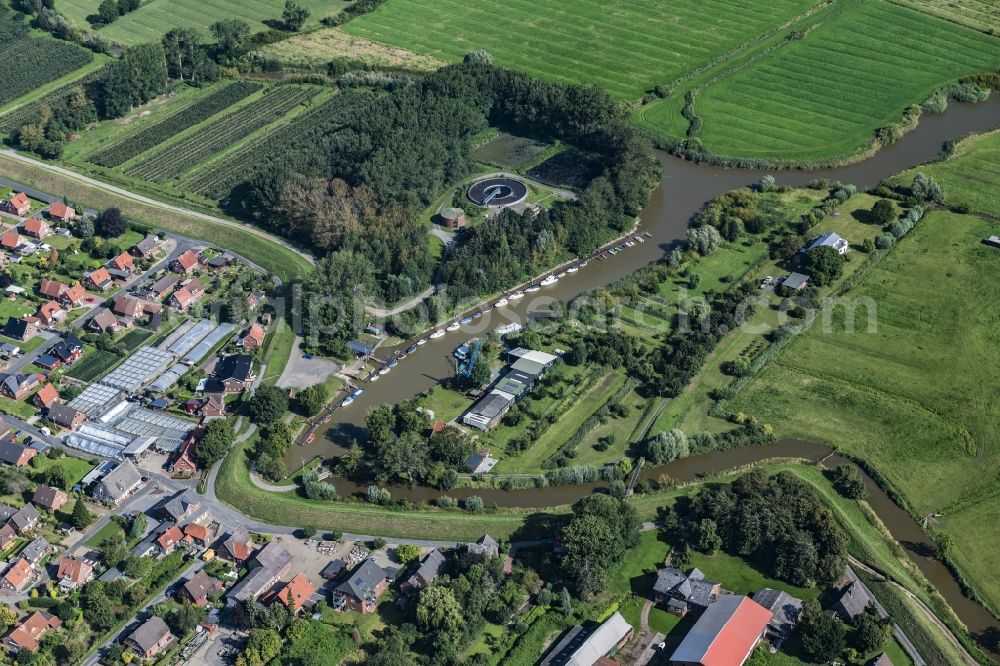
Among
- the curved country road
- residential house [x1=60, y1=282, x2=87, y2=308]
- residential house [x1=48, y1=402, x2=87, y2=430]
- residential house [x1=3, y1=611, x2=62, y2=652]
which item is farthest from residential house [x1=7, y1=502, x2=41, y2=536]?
the curved country road

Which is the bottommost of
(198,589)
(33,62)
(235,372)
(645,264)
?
(198,589)

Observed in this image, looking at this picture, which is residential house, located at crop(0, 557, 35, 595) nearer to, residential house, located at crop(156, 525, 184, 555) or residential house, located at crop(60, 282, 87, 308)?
Answer: residential house, located at crop(156, 525, 184, 555)

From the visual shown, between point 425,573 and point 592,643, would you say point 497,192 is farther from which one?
point 592,643

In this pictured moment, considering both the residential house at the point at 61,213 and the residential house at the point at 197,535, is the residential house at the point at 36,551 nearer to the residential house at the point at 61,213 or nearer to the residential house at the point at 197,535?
the residential house at the point at 197,535

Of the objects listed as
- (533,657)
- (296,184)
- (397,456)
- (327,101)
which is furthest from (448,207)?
(533,657)

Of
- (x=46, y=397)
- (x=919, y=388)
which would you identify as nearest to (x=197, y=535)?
(x=46, y=397)
